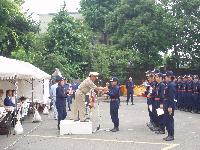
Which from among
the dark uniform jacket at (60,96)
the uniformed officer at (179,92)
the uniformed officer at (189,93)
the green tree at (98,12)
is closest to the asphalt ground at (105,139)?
the dark uniform jacket at (60,96)

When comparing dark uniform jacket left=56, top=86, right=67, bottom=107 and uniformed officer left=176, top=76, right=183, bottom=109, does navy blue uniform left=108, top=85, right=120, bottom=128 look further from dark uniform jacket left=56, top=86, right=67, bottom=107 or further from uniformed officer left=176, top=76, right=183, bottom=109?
uniformed officer left=176, top=76, right=183, bottom=109

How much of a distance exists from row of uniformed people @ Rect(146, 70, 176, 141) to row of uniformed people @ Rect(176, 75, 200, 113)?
7633mm

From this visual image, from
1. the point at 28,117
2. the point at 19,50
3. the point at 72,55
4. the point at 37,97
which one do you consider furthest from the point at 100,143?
the point at 72,55

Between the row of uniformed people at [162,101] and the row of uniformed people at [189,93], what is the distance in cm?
763

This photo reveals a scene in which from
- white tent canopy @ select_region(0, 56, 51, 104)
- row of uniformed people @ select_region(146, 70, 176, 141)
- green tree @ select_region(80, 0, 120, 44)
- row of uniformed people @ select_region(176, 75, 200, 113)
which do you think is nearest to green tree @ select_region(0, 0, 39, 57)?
white tent canopy @ select_region(0, 56, 51, 104)

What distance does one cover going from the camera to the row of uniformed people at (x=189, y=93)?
80.3 feet

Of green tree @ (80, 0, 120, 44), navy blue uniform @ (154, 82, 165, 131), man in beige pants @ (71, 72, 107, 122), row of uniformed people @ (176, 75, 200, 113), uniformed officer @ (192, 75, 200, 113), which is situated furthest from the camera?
green tree @ (80, 0, 120, 44)

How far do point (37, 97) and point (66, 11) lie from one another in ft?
69.2

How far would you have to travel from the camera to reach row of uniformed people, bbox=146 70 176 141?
550 inches

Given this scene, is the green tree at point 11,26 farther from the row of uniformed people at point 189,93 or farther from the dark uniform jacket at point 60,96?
the dark uniform jacket at point 60,96

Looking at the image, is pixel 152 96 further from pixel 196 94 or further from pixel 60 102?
pixel 196 94

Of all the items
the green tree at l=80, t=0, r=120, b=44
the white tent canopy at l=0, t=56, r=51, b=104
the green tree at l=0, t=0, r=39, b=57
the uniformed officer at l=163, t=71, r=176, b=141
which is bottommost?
the uniformed officer at l=163, t=71, r=176, b=141

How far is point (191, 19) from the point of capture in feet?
151

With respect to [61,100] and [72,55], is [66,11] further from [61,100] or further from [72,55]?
[61,100]
